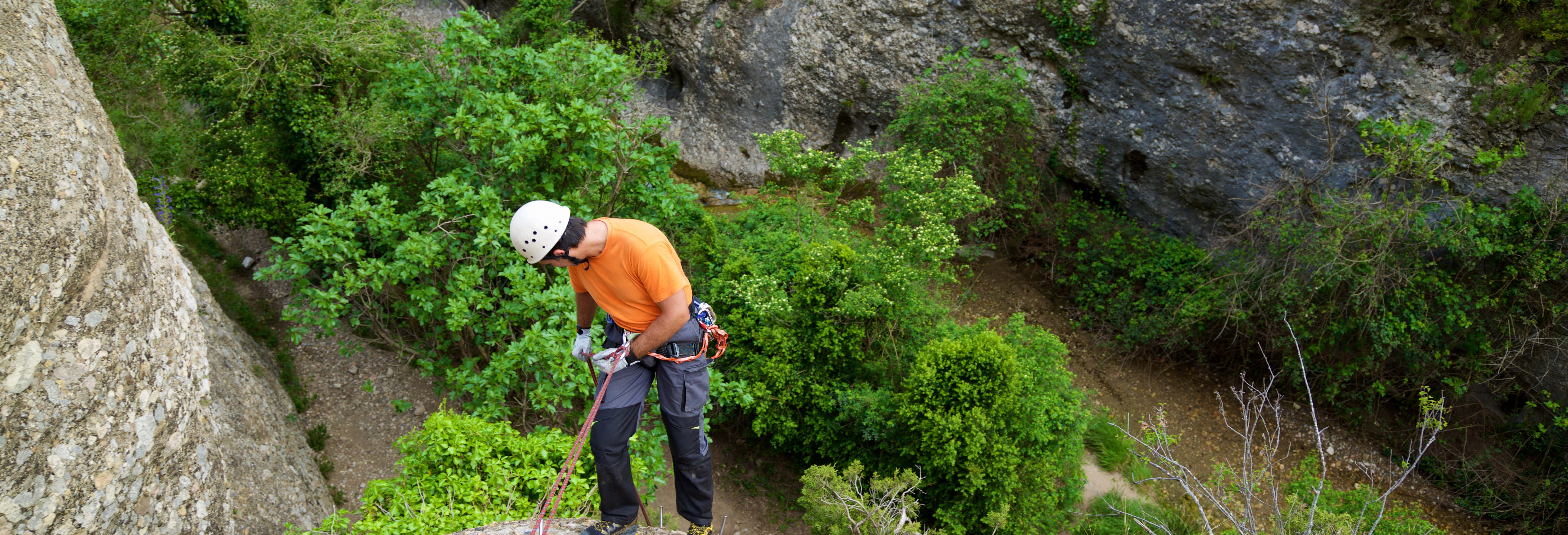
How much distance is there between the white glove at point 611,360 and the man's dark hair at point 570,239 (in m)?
0.54

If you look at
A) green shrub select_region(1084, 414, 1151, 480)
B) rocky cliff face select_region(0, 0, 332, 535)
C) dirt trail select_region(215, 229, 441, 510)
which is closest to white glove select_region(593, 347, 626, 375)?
rocky cliff face select_region(0, 0, 332, 535)

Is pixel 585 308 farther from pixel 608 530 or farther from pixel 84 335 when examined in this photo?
pixel 84 335

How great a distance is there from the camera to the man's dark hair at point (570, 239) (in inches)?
131

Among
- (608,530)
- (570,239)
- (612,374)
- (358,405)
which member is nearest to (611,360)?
(612,374)

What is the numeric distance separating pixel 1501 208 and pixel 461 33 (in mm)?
10820

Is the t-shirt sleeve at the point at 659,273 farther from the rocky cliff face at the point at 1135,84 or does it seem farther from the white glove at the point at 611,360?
the rocky cliff face at the point at 1135,84

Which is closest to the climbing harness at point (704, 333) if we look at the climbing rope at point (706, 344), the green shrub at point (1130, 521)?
the climbing rope at point (706, 344)

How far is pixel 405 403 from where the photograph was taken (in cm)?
662

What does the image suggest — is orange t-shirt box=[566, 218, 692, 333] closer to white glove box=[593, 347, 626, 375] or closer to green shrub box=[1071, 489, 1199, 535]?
white glove box=[593, 347, 626, 375]

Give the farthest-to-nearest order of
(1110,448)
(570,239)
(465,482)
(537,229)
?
(1110,448) → (465,482) → (570,239) → (537,229)

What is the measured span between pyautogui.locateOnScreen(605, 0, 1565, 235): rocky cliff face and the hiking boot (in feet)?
29.1

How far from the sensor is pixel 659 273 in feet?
11.3

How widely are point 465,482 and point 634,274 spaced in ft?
6.64

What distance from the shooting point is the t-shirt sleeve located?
135 inches
